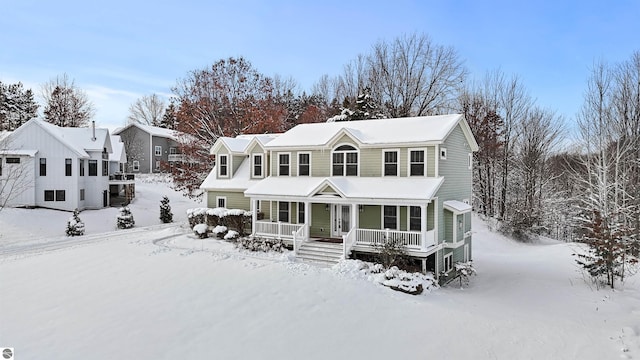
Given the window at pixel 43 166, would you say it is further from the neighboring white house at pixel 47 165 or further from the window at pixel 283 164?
the window at pixel 283 164

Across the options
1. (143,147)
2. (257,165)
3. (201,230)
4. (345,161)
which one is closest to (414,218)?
(345,161)

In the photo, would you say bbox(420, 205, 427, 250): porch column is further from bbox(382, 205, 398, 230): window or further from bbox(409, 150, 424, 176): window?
bbox(409, 150, 424, 176): window

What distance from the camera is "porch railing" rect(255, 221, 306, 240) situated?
18.2 metres

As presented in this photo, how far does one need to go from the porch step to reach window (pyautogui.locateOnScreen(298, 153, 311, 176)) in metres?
4.02

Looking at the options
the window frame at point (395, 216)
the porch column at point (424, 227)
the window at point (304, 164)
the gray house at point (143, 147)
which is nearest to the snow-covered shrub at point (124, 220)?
the window at point (304, 164)

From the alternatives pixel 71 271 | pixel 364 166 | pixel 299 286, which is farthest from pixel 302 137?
pixel 71 271

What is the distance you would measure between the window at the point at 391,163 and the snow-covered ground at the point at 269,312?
4854 mm

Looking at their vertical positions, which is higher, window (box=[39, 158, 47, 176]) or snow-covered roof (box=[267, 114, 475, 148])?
snow-covered roof (box=[267, 114, 475, 148])

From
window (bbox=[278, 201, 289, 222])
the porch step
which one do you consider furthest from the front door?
window (bbox=[278, 201, 289, 222])

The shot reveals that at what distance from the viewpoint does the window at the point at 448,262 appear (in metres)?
17.5

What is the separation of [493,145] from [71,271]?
107 feet

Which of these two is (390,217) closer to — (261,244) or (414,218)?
(414,218)

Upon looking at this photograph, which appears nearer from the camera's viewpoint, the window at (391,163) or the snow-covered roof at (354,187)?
the snow-covered roof at (354,187)

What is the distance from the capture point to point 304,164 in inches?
781
